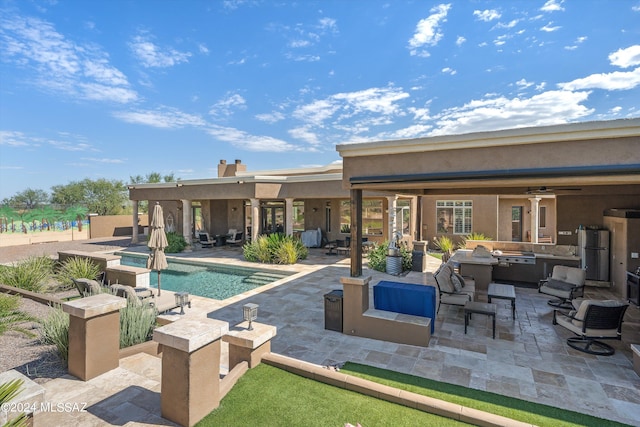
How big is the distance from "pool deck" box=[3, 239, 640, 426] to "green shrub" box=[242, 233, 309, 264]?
5.43 m

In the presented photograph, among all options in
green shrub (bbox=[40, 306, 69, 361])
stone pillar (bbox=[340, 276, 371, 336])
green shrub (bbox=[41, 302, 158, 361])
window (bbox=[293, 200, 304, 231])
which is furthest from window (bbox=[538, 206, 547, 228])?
green shrub (bbox=[40, 306, 69, 361])

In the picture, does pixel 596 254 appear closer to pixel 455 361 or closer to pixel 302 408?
pixel 455 361

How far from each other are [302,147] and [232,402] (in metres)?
32.5

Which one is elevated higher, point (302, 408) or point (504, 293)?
point (504, 293)

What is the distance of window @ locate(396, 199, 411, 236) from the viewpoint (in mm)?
18453

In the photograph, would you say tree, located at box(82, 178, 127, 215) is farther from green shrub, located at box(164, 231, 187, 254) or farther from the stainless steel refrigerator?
the stainless steel refrigerator

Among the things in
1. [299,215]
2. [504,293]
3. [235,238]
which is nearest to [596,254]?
[504,293]

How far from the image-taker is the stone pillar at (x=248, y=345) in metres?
4.41

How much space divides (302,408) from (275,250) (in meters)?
11.1

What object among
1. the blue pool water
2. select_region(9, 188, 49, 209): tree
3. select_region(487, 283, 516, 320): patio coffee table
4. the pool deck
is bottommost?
the blue pool water

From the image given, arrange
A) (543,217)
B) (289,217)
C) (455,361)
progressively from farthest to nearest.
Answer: (543,217) < (289,217) < (455,361)

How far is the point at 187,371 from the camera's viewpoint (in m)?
3.20

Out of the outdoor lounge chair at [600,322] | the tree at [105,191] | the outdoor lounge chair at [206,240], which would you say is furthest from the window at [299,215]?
the tree at [105,191]

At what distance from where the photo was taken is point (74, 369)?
13.4ft
